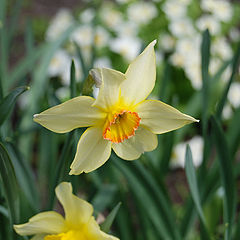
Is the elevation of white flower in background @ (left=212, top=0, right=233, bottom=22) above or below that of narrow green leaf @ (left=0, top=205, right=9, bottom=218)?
above

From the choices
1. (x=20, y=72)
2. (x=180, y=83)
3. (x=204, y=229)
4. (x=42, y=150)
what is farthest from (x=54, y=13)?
(x=204, y=229)

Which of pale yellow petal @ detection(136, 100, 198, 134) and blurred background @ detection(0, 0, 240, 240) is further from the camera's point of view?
blurred background @ detection(0, 0, 240, 240)

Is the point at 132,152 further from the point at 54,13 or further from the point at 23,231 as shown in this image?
the point at 54,13

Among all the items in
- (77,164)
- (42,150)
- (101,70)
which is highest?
(101,70)

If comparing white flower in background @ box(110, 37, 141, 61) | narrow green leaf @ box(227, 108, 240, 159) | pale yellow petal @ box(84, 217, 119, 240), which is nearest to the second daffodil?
pale yellow petal @ box(84, 217, 119, 240)

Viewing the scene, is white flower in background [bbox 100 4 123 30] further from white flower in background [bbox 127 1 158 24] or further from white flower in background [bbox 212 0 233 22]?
white flower in background [bbox 212 0 233 22]

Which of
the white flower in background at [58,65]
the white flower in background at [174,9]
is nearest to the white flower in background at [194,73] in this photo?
the white flower in background at [174,9]

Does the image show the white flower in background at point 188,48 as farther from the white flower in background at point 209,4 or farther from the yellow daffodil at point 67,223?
the yellow daffodil at point 67,223

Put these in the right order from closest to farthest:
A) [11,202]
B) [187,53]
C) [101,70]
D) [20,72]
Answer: [101,70]
[11,202]
[20,72]
[187,53]
